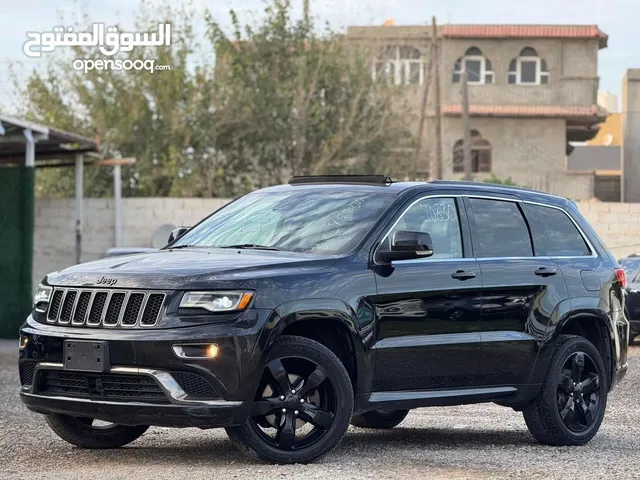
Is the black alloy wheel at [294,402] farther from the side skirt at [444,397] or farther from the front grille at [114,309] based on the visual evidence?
the front grille at [114,309]

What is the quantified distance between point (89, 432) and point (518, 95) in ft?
162

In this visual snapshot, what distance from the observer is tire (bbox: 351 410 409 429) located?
11.0m

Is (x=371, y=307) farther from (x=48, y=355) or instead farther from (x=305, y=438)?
(x=48, y=355)

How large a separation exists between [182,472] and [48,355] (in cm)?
108

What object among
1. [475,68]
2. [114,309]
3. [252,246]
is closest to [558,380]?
[252,246]

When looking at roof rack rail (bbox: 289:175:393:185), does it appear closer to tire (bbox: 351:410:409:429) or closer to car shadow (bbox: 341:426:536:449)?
car shadow (bbox: 341:426:536:449)

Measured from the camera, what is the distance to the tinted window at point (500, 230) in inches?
390

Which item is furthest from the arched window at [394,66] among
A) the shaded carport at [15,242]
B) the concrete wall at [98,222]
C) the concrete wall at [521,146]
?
the shaded carport at [15,242]

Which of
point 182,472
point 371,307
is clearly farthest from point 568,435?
point 182,472

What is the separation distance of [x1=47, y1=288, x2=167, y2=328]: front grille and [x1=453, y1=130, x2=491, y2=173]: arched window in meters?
49.0

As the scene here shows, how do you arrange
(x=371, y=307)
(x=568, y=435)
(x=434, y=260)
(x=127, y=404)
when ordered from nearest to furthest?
(x=127, y=404)
(x=371, y=307)
(x=434, y=260)
(x=568, y=435)

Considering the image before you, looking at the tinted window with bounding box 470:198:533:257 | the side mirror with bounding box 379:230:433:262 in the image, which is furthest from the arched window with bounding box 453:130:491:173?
the side mirror with bounding box 379:230:433:262

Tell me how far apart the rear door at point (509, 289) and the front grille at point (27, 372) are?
115 inches

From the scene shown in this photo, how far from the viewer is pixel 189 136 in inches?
1404
